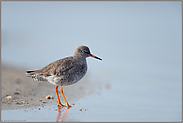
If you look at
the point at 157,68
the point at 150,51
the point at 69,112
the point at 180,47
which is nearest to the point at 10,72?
the point at 69,112

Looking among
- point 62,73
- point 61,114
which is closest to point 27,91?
point 62,73

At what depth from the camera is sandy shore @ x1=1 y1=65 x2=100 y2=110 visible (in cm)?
727

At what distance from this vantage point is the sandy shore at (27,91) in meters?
7.27

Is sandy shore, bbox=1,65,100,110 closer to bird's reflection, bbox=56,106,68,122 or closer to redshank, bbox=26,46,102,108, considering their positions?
bird's reflection, bbox=56,106,68,122

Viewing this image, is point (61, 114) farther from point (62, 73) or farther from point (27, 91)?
point (27, 91)

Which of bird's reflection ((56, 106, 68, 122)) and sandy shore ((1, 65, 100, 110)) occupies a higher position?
sandy shore ((1, 65, 100, 110))

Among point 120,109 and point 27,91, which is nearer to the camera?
point 120,109

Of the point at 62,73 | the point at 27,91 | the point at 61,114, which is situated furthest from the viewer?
the point at 27,91

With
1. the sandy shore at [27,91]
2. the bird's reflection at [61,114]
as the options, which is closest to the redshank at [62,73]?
the bird's reflection at [61,114]

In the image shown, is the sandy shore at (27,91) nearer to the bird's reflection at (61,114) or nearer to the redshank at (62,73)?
the bird's reflection at (61,114)

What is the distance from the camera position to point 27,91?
28.4 ft

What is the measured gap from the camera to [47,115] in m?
6.31

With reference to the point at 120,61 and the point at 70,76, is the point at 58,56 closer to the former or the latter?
the point at 120,61

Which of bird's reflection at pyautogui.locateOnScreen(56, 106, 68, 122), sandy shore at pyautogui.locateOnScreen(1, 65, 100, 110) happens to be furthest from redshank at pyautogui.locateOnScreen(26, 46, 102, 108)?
sandy shore at pyautogui.locateOnScreen(1, 65, 100, 110)
